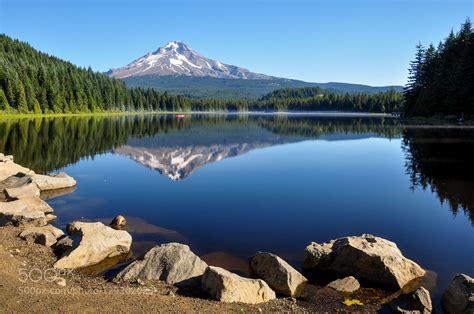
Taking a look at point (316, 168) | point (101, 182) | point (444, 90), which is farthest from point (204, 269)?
point (444, 90)

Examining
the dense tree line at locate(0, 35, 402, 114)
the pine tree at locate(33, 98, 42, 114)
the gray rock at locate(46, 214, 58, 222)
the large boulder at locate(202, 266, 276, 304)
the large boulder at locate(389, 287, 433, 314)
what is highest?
the dense tree line at locate(0, 35, 402, 114)

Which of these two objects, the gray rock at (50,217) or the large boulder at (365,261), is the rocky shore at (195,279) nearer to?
the large boulder at (365,261)

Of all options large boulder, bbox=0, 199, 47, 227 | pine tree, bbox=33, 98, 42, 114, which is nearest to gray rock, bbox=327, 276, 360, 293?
large boulder, bbox=0, 199, 47, 227

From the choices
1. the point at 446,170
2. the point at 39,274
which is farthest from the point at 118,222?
the point at 446,170

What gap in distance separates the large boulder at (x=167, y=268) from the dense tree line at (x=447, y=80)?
253 ft

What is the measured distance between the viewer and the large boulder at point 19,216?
1708 centimetres

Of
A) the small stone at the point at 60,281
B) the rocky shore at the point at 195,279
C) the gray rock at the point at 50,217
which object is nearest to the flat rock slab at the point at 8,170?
the gray rock at the point at 50,217

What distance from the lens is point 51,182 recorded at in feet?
82.7

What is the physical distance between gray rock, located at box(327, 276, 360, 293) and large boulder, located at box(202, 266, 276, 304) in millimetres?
2265

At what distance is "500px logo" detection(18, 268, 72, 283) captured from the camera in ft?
37.0

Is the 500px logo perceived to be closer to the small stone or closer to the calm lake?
the small stone

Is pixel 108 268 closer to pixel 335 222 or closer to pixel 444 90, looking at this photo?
pixel 335 222

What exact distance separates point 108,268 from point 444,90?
86717mm

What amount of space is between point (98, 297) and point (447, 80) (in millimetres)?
88360
